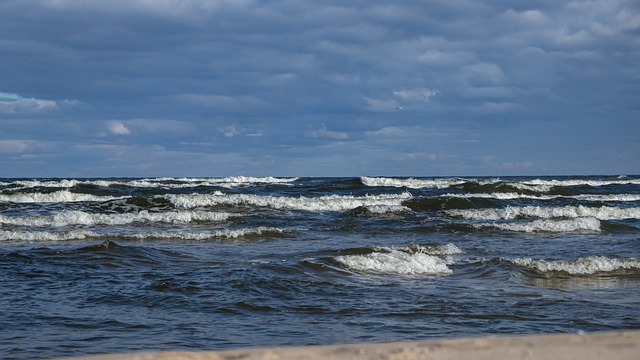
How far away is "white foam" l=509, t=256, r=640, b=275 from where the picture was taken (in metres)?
10.1

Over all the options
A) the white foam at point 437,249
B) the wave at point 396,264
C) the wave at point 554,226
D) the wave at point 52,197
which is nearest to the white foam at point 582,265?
the wave at point 396,264

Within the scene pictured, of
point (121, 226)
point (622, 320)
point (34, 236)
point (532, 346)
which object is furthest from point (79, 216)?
point (532, 346)

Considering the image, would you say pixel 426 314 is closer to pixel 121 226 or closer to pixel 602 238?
pixel 602 238

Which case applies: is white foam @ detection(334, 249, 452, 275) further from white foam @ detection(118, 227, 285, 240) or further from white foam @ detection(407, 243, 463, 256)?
white foam @ detection(118, 227, 285, 240)

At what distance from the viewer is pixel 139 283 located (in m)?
8.41

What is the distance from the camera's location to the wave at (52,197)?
28.4 metres

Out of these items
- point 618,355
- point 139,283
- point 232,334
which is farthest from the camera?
point 139,283

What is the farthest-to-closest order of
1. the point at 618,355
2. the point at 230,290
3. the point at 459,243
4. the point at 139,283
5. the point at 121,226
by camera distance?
the point at 121,226 → the point at 459,243 → the point at 139,283 → the point at 230,290 → the point at 618,355

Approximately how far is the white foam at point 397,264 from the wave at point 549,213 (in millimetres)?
11090

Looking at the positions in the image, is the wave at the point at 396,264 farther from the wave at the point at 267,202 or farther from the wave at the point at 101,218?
the wave at the point at 267,202

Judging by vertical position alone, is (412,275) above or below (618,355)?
below

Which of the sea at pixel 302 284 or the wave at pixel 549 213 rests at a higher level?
the wave at pixel 549 213

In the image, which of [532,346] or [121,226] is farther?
[121,226]

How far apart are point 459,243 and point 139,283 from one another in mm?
7603
